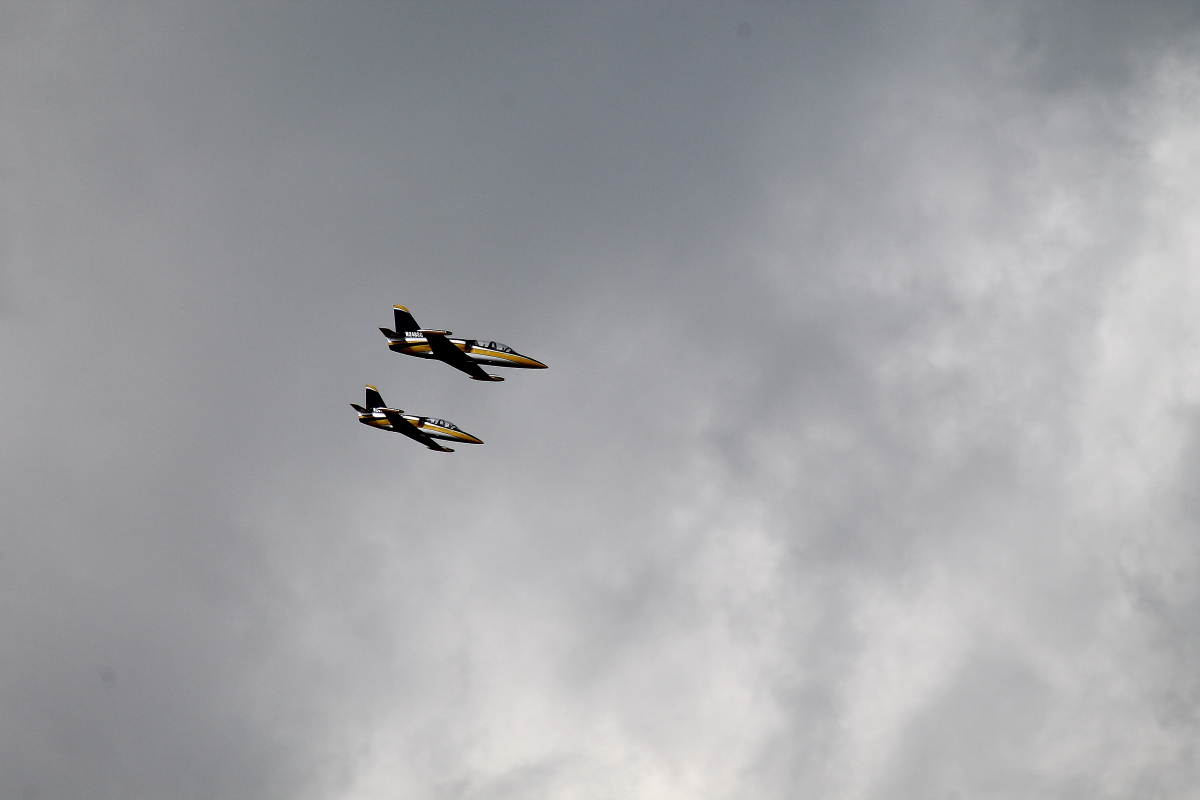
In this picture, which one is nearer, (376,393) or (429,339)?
(429,339)

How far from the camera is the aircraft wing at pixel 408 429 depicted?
162m

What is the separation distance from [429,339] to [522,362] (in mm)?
14547

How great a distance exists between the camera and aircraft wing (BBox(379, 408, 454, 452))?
162 m

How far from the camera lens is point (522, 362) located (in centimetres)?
14950

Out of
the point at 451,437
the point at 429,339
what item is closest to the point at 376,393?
the point at 451,437

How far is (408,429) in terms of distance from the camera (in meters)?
164

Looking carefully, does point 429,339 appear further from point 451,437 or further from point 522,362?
point 451,437

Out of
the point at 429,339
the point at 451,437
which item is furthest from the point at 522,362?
the point at 451,437

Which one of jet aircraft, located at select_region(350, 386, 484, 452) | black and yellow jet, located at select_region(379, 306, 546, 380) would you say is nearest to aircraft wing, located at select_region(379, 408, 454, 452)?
jet aircraft, located at select_region(350, 386, 484, 452)

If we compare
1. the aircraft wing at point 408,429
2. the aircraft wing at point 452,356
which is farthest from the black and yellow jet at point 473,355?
the aircraft wing at point 408,429

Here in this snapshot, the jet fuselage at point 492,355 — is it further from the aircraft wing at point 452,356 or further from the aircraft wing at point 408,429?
the aircraft wing at point 408,429

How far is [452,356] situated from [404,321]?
1193 centimetres

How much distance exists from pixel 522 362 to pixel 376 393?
33810mm

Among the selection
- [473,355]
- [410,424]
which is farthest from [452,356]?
[410,424]
